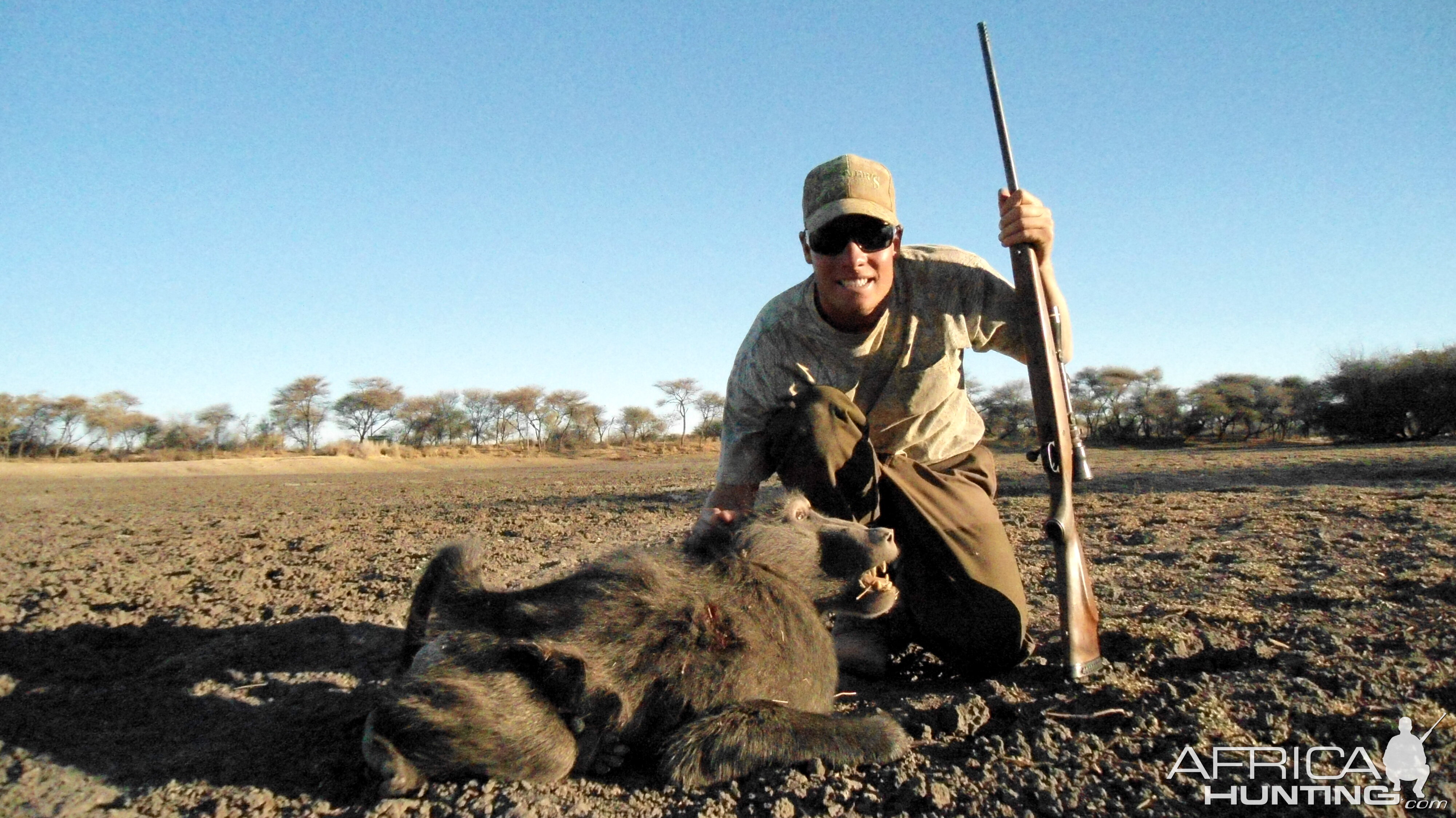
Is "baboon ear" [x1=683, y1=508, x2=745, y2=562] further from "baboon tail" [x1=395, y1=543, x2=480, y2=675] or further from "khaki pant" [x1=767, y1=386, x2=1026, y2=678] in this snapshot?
"baboon tail" [x1=395, y1=543, x2=480, y2=675]

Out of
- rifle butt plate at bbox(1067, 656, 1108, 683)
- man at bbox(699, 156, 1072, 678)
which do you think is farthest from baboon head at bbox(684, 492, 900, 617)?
rifle butt plate at bbox(1067, 656, 1108, 683)

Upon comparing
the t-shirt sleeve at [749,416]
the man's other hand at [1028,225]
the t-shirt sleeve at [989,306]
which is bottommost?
the t-shirt sleeve at [749,416]

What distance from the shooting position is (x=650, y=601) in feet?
8.70

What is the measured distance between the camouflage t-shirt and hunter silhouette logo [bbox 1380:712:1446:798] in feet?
6.87

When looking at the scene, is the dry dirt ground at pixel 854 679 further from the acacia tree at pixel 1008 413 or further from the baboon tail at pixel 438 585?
the acacia tree at pixel 1008 413

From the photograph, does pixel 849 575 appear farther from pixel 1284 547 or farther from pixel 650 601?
pixel 1284 547

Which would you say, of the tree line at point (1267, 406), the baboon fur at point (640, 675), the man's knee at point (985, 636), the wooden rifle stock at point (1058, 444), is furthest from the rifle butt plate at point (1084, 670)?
the tree line at point (1267, 406)

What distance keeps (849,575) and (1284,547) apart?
13.1 feet

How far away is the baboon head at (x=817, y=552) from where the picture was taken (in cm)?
299

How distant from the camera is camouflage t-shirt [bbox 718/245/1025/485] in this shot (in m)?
3.83

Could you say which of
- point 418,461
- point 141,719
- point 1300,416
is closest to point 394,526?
point 141,719

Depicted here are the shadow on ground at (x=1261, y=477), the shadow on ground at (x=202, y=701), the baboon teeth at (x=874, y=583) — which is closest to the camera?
the shadow on ground at (x=202, y=701)

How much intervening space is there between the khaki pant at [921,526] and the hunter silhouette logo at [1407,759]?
4.12ft

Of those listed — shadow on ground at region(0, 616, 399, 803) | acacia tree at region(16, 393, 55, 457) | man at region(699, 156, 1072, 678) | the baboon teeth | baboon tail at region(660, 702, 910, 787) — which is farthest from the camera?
acacia tree at region(16, 393, 55, 457)
